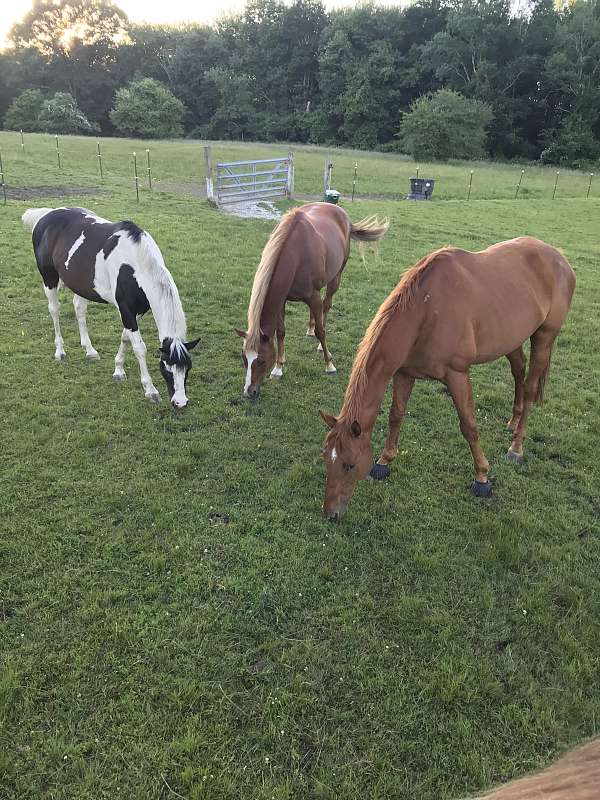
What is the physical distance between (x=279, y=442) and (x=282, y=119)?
198ft

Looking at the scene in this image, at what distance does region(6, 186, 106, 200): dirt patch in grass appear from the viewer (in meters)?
14.2

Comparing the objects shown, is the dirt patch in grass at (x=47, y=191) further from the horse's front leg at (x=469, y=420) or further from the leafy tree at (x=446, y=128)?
the leafy tree at (x=446, y=128)

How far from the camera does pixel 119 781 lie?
2.30 m

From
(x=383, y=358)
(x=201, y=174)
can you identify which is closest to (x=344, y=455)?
(x=383, y=358)

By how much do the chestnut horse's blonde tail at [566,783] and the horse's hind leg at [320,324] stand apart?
5.29m

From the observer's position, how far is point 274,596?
129 inches

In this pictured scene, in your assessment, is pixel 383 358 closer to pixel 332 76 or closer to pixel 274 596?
pixel 274 596

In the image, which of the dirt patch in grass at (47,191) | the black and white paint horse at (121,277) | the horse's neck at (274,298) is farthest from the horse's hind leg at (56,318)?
the dirt patch in grass at (47,191)

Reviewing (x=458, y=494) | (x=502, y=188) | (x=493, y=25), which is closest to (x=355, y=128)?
(x=493, y=25)

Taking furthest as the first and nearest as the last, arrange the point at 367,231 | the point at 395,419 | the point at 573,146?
the point at 573,146 < the point at 367,231 < the point at 395,419

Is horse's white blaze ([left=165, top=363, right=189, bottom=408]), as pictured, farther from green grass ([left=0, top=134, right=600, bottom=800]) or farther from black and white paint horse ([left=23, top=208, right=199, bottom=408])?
green grass ([left=0, top=134, right=600, bottom=800])

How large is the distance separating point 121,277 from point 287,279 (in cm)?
176

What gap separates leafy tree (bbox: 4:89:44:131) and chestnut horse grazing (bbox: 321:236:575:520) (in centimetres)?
5263

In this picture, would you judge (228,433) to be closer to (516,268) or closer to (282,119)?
(516,268)
